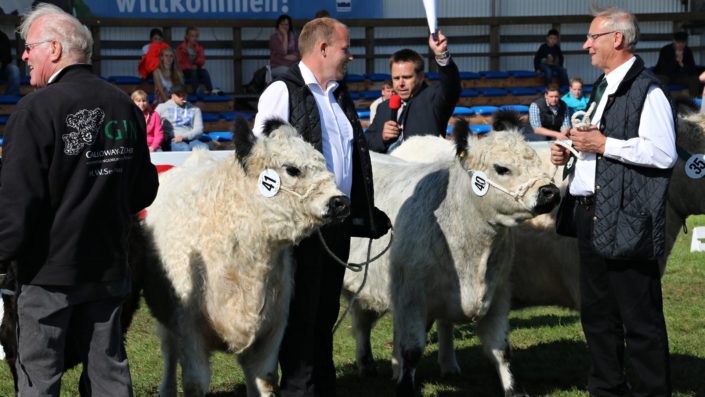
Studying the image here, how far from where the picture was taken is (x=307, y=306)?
5746 millimetres

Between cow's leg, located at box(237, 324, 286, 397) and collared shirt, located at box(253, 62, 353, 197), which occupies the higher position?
collared shirt, located at box(253, 62, 353, 197)

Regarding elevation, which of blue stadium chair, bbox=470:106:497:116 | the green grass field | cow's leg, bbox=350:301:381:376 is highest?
blue stadium chair, bbox=470:106:497:116

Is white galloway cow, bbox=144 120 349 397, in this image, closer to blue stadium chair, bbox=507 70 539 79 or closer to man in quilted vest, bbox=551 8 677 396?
man in quilted vest, bbox=551 8 677 396

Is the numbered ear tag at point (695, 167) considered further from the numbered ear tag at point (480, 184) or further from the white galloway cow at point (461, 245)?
the numbered ear tag at point (480, 184)

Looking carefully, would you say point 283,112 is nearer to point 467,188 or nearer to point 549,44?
point 467,188

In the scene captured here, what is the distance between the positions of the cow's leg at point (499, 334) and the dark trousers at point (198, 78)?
14.2m

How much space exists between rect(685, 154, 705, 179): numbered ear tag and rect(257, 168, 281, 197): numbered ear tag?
2548 mm

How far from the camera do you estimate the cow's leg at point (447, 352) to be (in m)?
7.64

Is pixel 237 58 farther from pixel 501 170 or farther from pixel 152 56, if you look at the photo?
pixel 501 170

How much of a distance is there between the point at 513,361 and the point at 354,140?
9.64 feet

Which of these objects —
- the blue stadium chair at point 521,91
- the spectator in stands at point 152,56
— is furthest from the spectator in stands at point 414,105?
the blue stadium chair at point 521,91

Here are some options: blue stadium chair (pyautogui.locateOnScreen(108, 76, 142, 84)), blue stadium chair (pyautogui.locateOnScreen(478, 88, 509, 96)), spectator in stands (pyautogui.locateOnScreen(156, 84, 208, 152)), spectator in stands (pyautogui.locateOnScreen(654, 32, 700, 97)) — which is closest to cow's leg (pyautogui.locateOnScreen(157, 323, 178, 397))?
spectator in stands (pyautogui.locateOnScreen(156, 84, 208, 152))

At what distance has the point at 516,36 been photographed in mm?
25141

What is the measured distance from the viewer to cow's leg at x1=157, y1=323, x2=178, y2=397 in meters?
6.11
